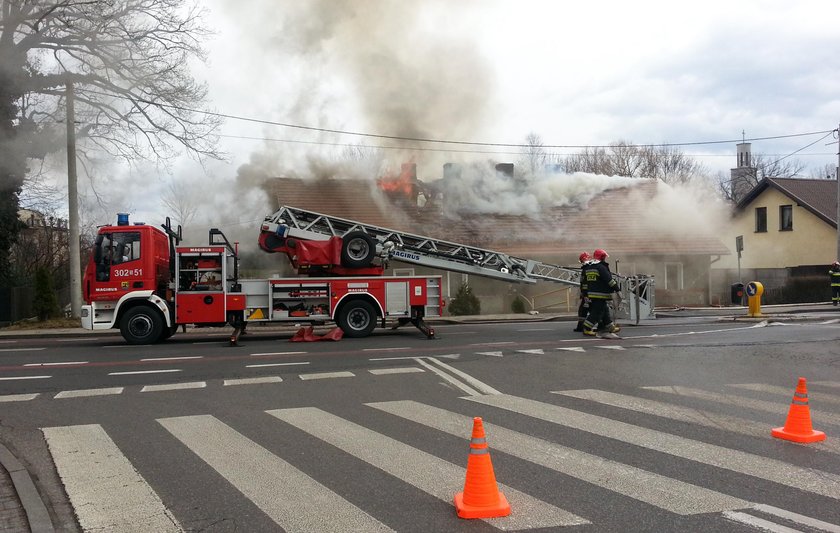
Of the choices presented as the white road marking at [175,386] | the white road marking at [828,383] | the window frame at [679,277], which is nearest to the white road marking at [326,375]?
the white road marking at [175,386]

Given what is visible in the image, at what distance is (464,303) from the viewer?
2177 centimetres

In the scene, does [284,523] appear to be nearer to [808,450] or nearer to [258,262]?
[808,450]

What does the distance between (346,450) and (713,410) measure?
3906mm

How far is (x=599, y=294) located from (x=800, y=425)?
26.0 ft

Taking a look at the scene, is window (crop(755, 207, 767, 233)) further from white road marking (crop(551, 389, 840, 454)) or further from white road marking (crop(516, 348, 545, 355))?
white road marking (crop(551, 389, 840, 454))

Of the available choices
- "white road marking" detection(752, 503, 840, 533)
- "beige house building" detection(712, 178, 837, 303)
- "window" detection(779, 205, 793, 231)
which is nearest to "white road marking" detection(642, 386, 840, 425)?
"white road marking" detection(752, 503, 840, 533)

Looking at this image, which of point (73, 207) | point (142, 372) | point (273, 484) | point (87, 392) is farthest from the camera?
point (73, 207)

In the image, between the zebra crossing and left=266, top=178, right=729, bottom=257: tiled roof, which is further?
left=266, top=178, right=729, bottom=257: tiled roof

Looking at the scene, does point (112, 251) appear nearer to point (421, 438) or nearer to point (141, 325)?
point (141, 325)

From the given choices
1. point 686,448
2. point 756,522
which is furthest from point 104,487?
point 686,448

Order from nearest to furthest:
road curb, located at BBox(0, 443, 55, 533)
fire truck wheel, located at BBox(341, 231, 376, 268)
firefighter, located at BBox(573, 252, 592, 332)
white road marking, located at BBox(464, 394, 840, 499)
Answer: road curb, located at BBox(0, 443, 55, 533) < white road marking, located at BBox(464, 394, 840, 499) < firefighter, located at BBox(573, 252, 592, 332) < fire truck wheel, located at BBox(341, 231, 376, 268)

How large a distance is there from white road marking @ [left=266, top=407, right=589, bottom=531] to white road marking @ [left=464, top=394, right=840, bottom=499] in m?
1.06

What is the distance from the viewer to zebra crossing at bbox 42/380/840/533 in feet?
12.9

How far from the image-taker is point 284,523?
3.87 meters
